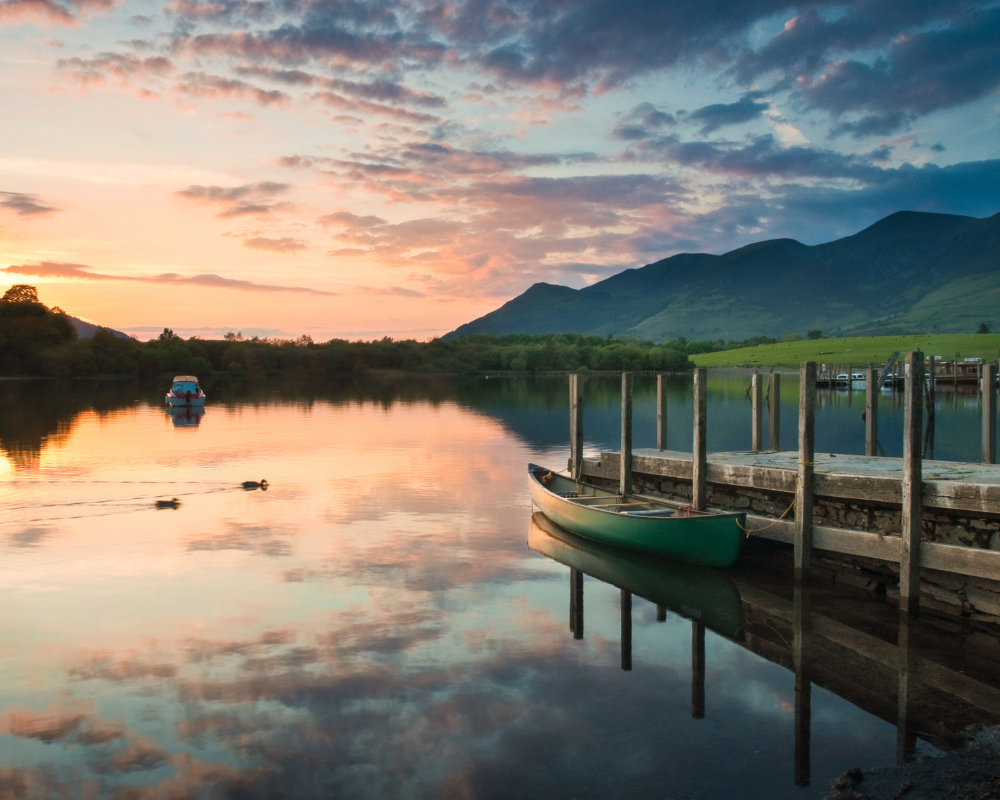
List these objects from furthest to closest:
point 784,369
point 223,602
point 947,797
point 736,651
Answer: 1. point 784,369
2. point 223,602
3. point 736,651
4. point 947,797

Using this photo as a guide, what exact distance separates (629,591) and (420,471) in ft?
57.5

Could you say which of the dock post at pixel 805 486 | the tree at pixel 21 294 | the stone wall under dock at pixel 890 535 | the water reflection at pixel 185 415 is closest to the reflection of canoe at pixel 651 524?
the dock post at pixel 805 486

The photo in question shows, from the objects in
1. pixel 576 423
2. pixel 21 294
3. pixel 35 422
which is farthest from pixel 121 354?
pixel 576 423

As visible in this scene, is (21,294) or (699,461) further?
(21,294)

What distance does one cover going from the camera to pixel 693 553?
15.8 meters

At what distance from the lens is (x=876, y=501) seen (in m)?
13.7

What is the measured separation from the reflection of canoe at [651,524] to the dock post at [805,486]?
110 cm

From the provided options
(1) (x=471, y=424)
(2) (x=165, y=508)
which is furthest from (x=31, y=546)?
(1) (x=471, y=424)

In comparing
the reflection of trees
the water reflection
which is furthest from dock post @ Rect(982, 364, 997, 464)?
the water reflection

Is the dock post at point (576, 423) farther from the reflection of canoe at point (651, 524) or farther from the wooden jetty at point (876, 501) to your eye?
the wooden jetty at point (876, 501)

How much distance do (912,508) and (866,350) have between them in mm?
165583

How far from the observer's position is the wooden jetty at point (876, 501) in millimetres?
12234

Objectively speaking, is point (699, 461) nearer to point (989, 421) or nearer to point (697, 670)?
point (697, 670)

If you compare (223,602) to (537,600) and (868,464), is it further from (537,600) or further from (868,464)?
(868,464)
